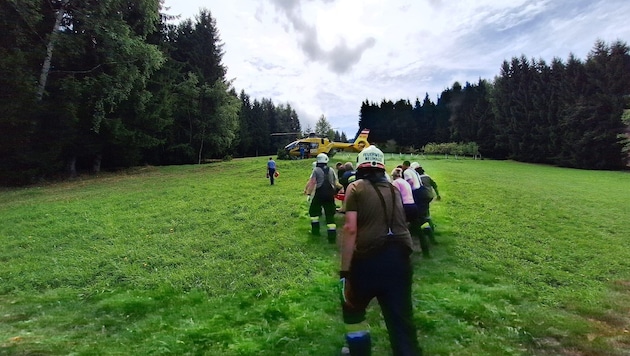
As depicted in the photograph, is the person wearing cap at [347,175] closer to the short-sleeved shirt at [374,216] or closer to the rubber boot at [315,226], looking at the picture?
the rubber boot at [315,226]

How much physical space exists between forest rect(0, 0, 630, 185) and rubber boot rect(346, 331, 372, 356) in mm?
23637

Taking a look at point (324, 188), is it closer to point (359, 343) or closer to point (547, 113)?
point (359, 343)

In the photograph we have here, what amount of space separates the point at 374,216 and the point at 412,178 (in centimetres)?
543

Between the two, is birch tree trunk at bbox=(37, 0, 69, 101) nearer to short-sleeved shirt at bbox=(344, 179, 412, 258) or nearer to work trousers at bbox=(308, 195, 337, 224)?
work trousers at bbox=(308, 195, 337, 224)

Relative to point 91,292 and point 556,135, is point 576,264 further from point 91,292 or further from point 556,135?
Result: point 556,135

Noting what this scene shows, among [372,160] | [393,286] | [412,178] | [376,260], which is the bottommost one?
[393,286]

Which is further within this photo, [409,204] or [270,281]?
[409,204]

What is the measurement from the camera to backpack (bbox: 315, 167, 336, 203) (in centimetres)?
930

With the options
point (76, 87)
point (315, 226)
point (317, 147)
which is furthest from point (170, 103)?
point (315, 226)

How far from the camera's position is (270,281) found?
6938 mm

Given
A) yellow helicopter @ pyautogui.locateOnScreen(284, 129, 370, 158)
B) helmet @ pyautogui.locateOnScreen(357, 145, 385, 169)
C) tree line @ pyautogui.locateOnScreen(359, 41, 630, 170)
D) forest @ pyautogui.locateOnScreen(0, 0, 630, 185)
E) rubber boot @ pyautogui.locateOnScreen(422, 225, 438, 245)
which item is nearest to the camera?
helmet @ pyautogui.locateOnScreen(357, 145, 385, 169)

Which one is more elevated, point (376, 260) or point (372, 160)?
point (372, 160)

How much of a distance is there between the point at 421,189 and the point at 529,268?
9.33 ft

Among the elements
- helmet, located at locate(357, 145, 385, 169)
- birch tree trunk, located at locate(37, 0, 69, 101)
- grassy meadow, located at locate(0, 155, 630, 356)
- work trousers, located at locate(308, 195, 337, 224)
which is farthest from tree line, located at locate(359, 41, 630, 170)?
birch tree trunk, located at locate(37, 0, 69, 101)
